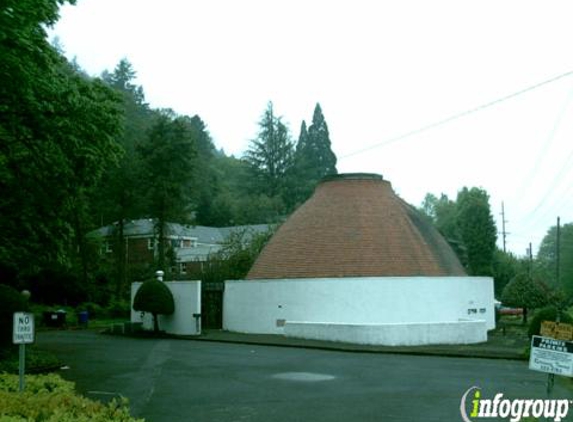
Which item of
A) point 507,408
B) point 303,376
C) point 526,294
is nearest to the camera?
point 507,408

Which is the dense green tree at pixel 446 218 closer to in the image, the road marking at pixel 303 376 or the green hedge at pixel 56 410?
the road marking at pixel 303 376

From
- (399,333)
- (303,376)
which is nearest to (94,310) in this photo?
(399,333)

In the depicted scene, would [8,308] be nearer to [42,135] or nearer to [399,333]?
[42,135]

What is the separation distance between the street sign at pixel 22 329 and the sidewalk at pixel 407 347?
1533 centimetres

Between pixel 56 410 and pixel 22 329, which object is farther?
pixel 22 329

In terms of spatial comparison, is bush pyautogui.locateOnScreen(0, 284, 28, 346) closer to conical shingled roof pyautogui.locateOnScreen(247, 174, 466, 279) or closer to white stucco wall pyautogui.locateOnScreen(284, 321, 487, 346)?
white stucco wall pyautogui.locateOnScreen(284, 321, 487, 346)

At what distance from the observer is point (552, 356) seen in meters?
8.41

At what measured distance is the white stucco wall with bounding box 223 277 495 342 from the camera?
29500 mm

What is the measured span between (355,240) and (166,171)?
24.0 m

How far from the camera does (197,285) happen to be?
32.1 meters

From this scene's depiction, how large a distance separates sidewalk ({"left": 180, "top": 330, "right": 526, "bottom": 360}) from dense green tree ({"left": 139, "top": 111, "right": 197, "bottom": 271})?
21450mm

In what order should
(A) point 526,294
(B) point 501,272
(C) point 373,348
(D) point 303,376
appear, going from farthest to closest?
1. (B) point 501,272
2. (A) point 526,294
3. (C) point 373,348
4. (D) point 303,376

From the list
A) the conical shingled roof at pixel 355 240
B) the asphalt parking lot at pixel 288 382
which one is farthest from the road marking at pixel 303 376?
the conical shingled roof at pixel 355 240

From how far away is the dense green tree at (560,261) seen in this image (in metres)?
60.1
